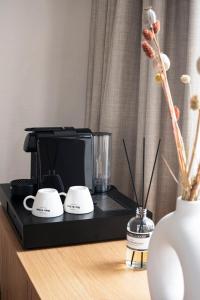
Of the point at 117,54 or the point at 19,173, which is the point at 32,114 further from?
the point at 117,54

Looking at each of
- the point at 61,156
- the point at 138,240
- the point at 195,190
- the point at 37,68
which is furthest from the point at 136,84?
the point at 195,190

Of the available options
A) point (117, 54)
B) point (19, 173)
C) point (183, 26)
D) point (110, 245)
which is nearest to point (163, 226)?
point (110, 245)

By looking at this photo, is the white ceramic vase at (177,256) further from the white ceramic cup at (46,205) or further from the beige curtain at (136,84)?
the beige curtain at (136,84)

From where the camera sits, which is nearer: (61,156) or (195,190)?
(195,190)

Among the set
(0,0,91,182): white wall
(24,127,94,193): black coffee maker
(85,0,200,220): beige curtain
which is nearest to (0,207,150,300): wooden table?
(24,127,94,193): black coffee maker

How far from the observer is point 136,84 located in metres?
1.80

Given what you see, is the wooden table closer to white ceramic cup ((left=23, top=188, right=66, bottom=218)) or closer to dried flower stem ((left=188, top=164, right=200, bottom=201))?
white ceramic cup ((left=23, top=188, right=66, bottom=218))

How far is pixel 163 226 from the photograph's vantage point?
83 centimetres

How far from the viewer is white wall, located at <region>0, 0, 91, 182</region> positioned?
1.86 m

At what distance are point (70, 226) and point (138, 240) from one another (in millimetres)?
234

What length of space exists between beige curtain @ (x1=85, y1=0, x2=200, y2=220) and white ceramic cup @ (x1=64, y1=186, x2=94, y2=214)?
1.30ft

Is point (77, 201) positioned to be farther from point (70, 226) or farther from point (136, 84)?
point (136, 84)

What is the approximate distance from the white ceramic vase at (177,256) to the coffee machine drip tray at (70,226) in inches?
15.2

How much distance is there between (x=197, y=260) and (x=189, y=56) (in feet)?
2.77
